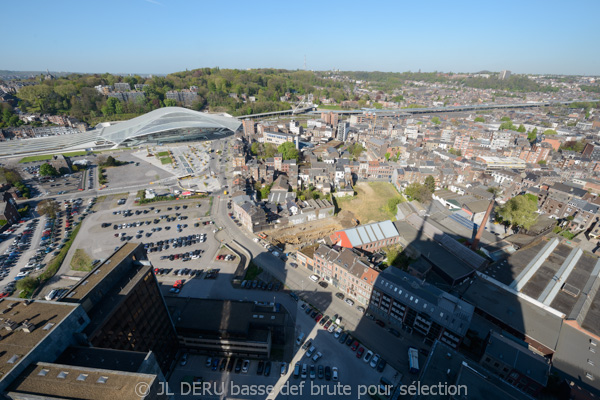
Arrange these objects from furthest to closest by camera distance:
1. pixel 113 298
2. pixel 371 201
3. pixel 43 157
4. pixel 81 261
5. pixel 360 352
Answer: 1. pixel 43 157
2. pixel 371 201
3. pixel 81 261
4. pixel 360 352
5. pixel 113 298

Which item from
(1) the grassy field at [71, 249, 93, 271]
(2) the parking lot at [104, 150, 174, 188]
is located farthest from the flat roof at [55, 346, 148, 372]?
(2) the parking lot at [104, 150, 174, 188]

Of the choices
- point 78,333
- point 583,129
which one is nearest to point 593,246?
Answer: point 78,333

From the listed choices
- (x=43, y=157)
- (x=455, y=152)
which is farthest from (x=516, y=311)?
(x=43, y=157)

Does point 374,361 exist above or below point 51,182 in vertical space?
below

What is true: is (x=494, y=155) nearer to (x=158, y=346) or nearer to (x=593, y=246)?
(x=593, y=246)

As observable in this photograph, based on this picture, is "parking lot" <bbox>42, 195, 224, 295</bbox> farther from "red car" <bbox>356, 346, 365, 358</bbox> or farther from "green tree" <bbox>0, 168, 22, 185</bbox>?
"green tree" <bbox>0, 168, 22, 185</bbox>

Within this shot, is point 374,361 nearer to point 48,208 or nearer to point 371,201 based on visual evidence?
point 371,201
